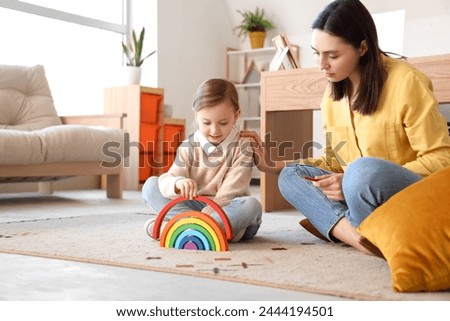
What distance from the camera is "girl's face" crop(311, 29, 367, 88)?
1.72m

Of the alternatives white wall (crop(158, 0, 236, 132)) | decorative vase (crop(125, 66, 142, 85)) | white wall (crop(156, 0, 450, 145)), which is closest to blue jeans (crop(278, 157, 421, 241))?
decorative vase (crop(125, 66, 142, 85))

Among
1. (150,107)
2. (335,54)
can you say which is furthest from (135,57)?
(335,54)

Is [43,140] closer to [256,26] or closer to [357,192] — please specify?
[357,192]

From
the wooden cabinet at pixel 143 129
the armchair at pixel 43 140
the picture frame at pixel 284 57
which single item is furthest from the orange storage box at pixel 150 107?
the picture frame at pixel 284 57

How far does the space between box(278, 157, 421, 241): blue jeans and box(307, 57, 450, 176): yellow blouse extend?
0.32 feet

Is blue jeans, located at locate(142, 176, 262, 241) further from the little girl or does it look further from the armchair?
the armchair

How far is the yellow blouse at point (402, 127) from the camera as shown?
1642mm

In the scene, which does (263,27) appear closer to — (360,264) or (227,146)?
(227,146)

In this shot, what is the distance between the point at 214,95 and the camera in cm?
185

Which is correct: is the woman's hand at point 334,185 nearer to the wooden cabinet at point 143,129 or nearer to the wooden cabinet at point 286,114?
the wooden cabinet at point 286,114

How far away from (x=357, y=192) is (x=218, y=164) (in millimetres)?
489
